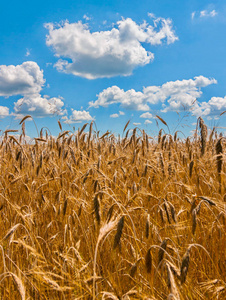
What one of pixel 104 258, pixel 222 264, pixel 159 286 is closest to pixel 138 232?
pixel 104 258

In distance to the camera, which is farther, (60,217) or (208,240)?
(60,217)

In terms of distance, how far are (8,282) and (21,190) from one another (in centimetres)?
140

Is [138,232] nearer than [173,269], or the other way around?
[173,269]

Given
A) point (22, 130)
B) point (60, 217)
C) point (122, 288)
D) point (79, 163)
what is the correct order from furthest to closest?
1. point (22, 130)
2. point (79, 163)
3. point (60, 217)
4. point (122, 288)

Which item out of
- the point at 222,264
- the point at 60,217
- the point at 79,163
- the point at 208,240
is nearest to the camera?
the point at 222,264

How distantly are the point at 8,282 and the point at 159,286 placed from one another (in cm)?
98

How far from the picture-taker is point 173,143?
3604mm

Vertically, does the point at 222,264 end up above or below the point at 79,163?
below

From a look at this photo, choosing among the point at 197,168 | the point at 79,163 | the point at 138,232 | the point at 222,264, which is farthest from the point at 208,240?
the point at 79,163

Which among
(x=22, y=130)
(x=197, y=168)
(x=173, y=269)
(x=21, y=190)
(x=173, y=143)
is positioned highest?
(x=22, y=130)

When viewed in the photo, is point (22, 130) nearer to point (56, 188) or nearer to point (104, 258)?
point (56, 188)

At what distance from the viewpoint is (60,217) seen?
2.24 metres

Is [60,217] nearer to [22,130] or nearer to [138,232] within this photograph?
[138,232]

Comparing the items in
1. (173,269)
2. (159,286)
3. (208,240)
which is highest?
(173,269)
